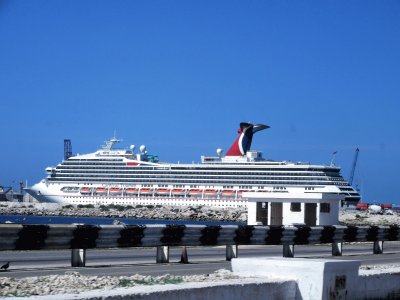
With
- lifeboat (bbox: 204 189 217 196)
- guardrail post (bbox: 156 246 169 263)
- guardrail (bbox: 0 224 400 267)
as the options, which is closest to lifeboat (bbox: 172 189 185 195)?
lifeboat (bbox: 204 189 217 196)

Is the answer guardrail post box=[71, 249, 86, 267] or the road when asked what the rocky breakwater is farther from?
guardrail post box=[71, 249, 86, 267]

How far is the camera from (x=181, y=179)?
122m

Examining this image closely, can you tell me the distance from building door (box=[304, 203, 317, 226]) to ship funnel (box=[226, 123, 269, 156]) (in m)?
97.1

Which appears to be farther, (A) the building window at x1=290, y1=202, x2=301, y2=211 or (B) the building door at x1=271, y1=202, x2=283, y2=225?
(B) the building door at x1=271, y1=202, x2=283, y2=225

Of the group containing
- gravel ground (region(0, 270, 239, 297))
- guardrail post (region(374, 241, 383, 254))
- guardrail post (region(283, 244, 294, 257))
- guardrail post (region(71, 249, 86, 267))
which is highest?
gravel ground (region(0, 270, 239, 297))

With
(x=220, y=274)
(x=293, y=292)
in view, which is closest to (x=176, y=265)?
(x=220, y=274)

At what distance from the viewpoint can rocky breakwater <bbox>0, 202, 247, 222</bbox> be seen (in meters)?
111

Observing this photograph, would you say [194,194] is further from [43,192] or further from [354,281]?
[354,281]

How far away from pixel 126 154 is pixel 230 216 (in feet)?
76.9

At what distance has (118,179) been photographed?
125562 millimetres

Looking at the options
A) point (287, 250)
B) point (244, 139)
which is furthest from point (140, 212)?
point (287, 250)

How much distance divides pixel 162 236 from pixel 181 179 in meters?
108

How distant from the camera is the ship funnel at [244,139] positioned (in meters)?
127

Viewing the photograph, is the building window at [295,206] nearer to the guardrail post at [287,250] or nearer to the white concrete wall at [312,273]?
Answer: the guardrail post at [287,250]
